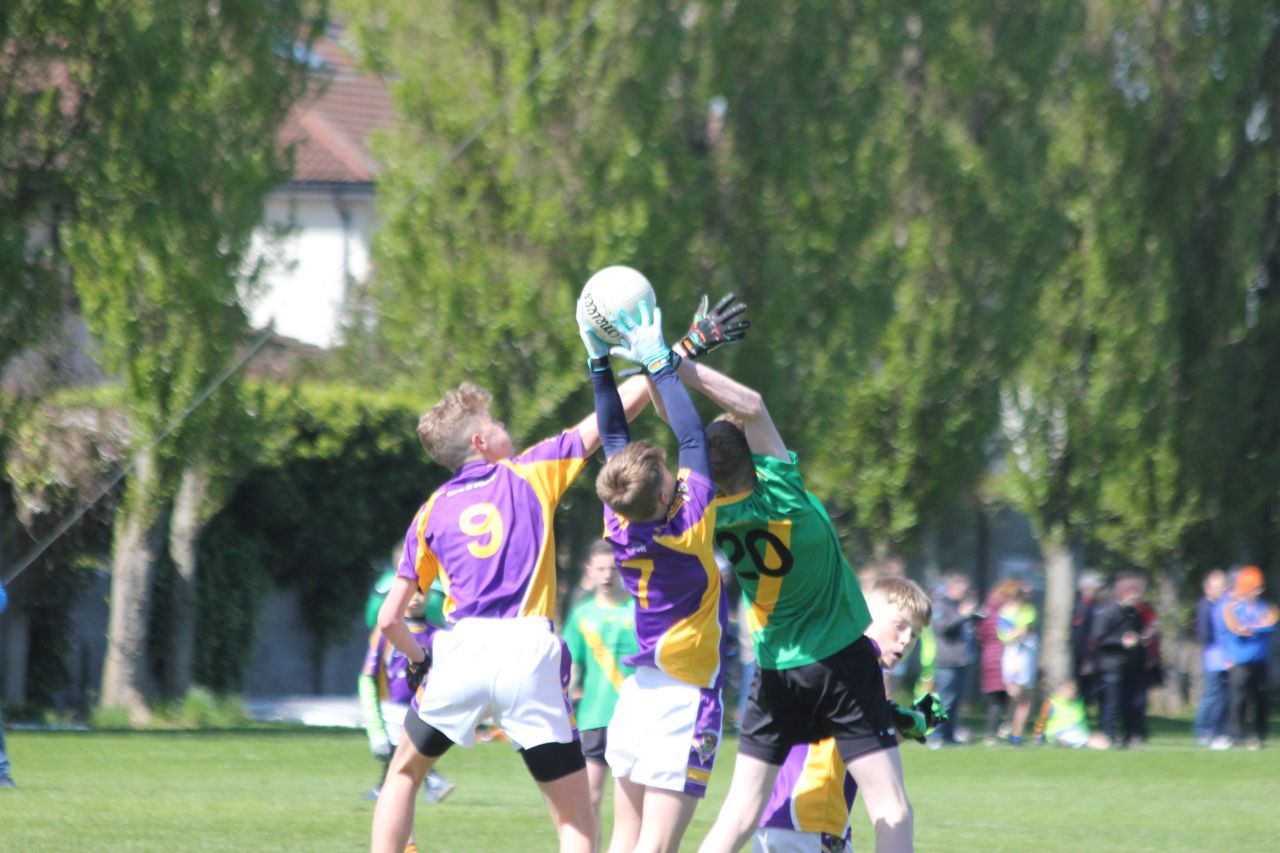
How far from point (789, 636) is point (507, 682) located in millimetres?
Answer: 1032

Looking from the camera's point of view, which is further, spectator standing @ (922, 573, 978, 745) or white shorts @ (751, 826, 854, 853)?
spectator standing @ (922, 573, 978, 745)

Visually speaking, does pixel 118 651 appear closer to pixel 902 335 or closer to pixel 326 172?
pixel 902 335

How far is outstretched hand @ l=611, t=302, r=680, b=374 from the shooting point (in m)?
6.46

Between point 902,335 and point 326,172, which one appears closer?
point 902,335

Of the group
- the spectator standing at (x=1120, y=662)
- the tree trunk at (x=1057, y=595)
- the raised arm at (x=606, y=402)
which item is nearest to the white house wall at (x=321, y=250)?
the tree trunk at (x=1057, y=595)

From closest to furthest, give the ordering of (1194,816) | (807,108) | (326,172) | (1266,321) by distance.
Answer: (1194,816) → (807,108) → (1266,321) → (326,172)

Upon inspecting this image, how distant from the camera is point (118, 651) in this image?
797 inches

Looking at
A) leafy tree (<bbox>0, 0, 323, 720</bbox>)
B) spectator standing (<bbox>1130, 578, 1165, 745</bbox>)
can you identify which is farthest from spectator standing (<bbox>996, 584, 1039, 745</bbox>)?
leafy tree (<bbox>0, 0, 323, 720</bbox>)

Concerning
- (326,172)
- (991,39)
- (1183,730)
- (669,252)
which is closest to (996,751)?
(1183,730)

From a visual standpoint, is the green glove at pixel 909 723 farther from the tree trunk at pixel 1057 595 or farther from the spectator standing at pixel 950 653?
the tree trunk at pixel 1057 595

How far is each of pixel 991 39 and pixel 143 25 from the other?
12324 mm

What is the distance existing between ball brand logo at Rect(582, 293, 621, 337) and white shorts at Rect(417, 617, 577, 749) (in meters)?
1.08

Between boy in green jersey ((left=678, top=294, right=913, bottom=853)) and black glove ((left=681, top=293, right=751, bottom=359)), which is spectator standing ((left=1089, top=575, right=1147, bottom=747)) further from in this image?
black glove ((left=681, top=293, right=751, bottom=359))

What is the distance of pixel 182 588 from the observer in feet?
71.4
